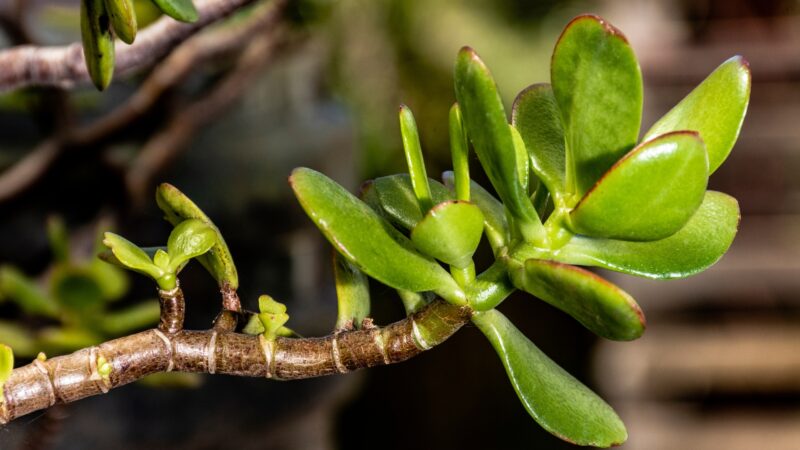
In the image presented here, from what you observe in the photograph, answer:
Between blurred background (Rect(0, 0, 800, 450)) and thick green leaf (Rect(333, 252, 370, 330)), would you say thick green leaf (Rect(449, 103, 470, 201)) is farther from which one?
blurred background (Rect(0, 0, 800, 450))

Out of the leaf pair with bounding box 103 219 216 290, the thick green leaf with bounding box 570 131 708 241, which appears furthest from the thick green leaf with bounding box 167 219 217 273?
the thick green leaf with bounding box 570 131 708 241

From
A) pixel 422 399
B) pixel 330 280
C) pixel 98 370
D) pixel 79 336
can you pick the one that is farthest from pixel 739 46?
pixel 98 370

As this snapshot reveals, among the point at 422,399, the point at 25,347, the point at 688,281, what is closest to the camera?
the point at 25,347

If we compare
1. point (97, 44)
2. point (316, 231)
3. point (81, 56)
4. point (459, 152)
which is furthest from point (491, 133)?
point (316, 231)

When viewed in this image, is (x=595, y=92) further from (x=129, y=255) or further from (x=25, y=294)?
(x=25, y=294)

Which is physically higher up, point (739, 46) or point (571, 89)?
point (739, 46)

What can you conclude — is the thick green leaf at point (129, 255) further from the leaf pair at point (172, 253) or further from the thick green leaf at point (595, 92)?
the thick green leaf at point (595, 92)

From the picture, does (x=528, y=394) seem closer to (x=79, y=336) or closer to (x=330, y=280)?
(x=79, y=336)
